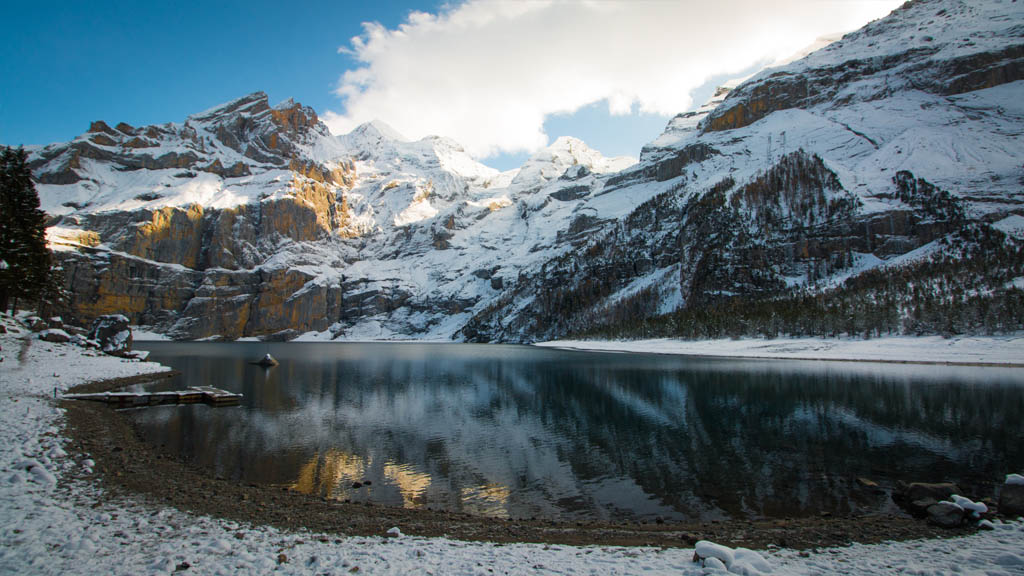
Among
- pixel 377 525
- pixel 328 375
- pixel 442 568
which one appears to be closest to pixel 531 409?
pixel 377 525

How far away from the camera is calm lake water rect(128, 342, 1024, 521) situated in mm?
17516

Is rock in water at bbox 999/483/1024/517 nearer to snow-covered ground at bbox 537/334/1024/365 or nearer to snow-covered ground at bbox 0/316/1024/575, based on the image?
snow-covered ground at bbox 0/316/1024/575

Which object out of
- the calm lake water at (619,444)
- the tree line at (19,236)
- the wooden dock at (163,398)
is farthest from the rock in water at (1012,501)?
the tree line at (19,236)

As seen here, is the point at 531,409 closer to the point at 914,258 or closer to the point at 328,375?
the point at 328,375

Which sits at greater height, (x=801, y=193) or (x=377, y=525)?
(x=801, y=193)

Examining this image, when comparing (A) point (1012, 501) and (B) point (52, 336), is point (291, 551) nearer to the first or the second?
(A) point (1012, 501)

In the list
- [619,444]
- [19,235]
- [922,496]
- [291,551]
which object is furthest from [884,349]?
[19,235]

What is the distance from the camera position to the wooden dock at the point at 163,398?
32.6 metres

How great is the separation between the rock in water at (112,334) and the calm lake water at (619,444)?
22434mm

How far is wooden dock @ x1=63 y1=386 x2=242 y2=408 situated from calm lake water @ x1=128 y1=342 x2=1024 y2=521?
5.07ft

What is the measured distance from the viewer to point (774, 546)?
11188 millimetres

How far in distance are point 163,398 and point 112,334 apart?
127ft

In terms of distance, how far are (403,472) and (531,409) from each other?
1863cm

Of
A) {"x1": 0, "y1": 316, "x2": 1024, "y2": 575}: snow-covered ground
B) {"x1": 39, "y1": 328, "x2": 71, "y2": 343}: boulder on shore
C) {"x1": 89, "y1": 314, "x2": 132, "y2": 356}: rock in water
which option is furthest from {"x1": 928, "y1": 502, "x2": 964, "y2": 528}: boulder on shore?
{"x1": 89, "y1": 314, "x2": 132, "y2": 356}: rock in water
